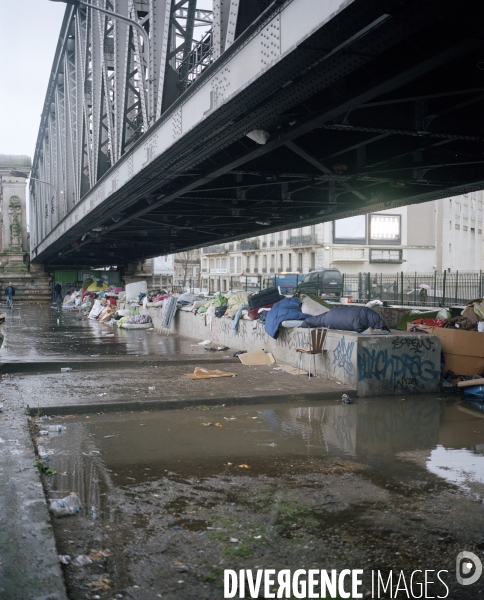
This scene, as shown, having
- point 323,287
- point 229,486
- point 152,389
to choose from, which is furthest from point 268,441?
point 323,287

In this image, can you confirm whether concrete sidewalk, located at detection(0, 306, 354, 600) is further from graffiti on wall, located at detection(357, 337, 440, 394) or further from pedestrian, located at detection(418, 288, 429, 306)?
pedestrian, located at detection(418, 288, 429, 306)

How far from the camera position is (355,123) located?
9289 mm

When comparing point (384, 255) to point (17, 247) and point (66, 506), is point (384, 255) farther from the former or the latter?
point (66, 506)

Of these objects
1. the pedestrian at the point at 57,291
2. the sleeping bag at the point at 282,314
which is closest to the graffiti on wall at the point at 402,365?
the sleeping bag at the point at 282,314

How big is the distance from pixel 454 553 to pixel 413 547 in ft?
0.84

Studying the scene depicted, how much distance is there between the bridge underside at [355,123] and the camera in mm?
5820

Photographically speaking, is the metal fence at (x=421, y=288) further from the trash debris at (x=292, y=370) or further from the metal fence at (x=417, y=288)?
the trash debris at (x=292, y=370)

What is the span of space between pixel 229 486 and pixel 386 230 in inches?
2738

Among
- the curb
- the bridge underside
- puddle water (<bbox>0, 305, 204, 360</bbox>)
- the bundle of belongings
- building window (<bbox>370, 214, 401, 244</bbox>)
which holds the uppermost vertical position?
building window (<bbox>370, 214, 401, 244</bbox>)

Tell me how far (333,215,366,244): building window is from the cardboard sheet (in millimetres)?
59067

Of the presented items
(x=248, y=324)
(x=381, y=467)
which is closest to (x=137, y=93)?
(x=248, y=324)

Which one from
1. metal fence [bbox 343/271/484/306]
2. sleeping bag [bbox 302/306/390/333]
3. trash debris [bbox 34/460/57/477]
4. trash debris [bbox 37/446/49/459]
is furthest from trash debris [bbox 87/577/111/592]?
metal fence [bbox 343/271/484/306]

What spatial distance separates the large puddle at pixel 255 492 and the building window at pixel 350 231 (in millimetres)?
63726

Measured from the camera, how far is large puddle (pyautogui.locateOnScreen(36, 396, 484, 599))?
12.9ft
